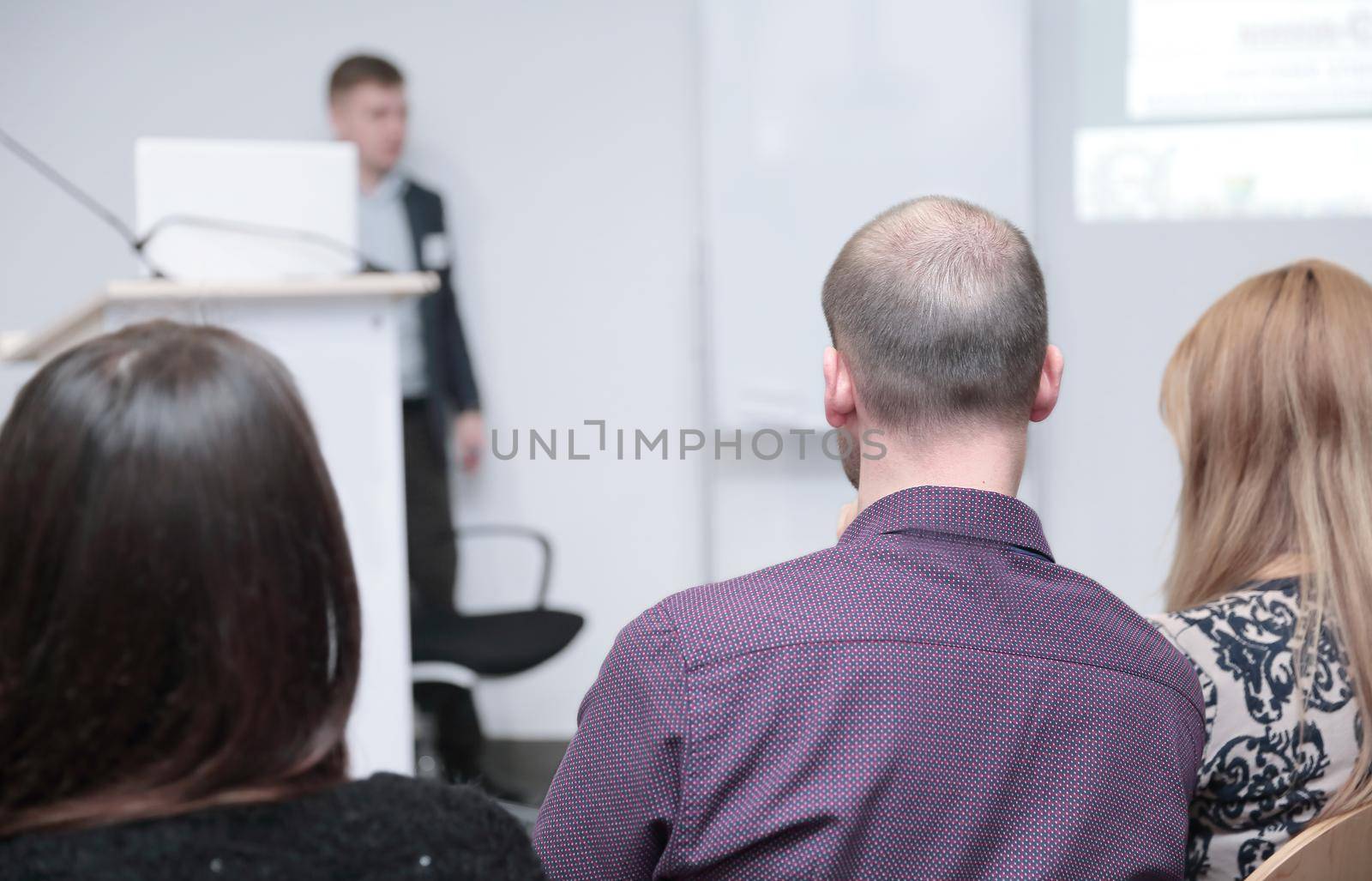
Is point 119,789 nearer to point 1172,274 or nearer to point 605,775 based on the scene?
point 605,775

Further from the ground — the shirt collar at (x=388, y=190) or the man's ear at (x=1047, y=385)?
the shirt collar at (x=388, y=190)

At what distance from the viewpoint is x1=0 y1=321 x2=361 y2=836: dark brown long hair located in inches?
27.2

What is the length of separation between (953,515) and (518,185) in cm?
300

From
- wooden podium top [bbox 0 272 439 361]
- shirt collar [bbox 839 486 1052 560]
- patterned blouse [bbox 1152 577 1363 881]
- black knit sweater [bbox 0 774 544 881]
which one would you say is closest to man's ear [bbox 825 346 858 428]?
shirt collar [bbox 839 486 1052 560]

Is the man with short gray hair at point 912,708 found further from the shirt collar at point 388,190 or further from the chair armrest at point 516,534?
the shirt collar at point 388,190

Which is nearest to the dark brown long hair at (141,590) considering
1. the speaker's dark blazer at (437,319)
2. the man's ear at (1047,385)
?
the man's ear at (1047,385)

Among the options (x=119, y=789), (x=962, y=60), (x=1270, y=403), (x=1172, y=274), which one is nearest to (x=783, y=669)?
(x=119, y=789)

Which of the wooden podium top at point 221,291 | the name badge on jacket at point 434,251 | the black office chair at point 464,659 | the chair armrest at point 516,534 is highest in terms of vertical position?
the name badge on jacket at point 434,251

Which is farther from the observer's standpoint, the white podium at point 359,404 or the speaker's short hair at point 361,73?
the speaker's short hair at point 361,73

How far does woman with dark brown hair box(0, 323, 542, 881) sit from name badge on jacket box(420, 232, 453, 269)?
297cm

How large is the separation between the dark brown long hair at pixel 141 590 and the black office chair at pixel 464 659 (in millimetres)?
2124

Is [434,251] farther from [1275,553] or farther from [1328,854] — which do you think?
[1328,854]

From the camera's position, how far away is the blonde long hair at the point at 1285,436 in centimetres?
129

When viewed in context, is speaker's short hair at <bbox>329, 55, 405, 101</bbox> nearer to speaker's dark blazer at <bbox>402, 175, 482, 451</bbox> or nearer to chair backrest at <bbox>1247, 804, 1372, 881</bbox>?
speaker's dark blazer at <bbox>402, 175, 482, 451</bbox>
